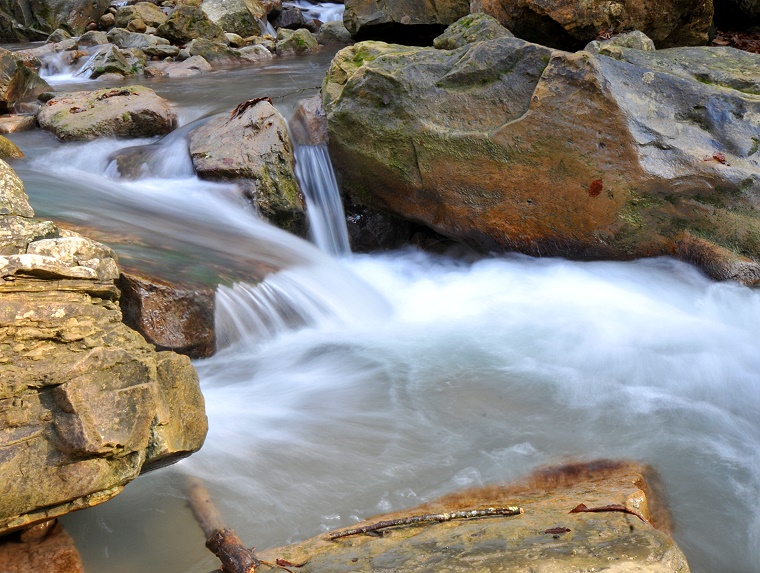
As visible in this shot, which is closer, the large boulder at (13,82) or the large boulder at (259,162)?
the large boulder at (259,162)

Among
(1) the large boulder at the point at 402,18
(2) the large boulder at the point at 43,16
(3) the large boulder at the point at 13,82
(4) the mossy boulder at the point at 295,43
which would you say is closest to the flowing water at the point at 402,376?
(3) the large boulder at the point at 13,82

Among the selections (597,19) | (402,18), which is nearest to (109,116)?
(597,19)

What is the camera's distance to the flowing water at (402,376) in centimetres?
322

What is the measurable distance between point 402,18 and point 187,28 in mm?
5827

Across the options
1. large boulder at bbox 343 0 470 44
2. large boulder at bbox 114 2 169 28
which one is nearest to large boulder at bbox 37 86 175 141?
large boulder at bbox 343 0 470 44

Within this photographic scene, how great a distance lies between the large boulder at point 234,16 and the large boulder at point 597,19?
10.4m

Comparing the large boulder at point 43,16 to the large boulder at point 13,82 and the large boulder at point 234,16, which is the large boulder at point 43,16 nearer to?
the large boulder at point 234,16

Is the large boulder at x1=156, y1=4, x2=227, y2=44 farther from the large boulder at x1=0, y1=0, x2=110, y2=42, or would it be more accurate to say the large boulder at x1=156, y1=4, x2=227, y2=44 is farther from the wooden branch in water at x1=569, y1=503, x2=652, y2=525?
the wooden branch in water at x1=569, y1=503, x2=652, y2=525

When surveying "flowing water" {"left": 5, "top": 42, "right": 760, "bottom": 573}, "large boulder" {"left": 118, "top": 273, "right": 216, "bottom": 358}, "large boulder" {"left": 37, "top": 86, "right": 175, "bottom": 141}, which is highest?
"large boulder" {"left": 37, "top": 86, "right": 175, "bottom": 141}

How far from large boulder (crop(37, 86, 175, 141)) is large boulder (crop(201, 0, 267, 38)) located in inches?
372

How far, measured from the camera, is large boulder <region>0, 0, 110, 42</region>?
18531 mm

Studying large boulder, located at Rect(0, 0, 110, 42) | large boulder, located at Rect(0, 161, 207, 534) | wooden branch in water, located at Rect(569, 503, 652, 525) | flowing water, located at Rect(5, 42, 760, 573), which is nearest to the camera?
large boulder, located at Rect(0, 161, 207, 534)

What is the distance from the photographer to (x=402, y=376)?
463 centimetres

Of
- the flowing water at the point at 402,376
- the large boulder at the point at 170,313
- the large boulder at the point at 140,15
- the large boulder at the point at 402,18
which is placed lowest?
the flowing water at the point at 402,376
